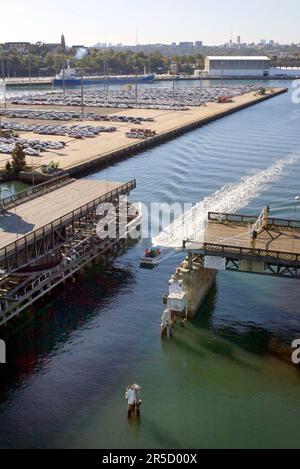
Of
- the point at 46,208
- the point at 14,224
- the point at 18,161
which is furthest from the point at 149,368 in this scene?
the point at 18,161

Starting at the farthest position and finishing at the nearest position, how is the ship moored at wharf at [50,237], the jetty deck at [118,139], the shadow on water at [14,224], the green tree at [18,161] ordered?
the jetty deck at [118,139] → the green tree at [18,161] → the shadow on water at [14,224] → the ship moored at wharf at [50,237]

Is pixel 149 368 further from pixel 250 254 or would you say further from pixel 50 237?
pixel 50 237

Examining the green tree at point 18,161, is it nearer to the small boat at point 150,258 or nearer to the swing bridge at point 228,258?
the small boat at point 150,258

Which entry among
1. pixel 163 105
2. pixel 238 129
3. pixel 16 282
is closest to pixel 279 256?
pixel 16 282

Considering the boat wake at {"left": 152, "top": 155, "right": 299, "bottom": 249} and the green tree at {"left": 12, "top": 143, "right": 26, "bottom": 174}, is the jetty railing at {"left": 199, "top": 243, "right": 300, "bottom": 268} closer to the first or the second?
the boat wake at {"left": 152, "top": 155, "right": 299, "bottom": 249}

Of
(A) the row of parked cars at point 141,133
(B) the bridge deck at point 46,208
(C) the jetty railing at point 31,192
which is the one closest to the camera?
(B) the bridge deck at point 46,208

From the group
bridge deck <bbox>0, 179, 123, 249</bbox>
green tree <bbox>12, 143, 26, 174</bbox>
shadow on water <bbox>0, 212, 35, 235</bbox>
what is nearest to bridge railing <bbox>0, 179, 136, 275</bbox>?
bridge deck <bbox>0, 179, 123, 249</bbox>

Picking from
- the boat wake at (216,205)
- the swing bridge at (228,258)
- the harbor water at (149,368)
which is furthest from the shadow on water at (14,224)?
the boat wake at (216,205)

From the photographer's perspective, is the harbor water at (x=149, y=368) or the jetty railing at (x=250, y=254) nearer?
the harbor water at (x=149, y=368)
